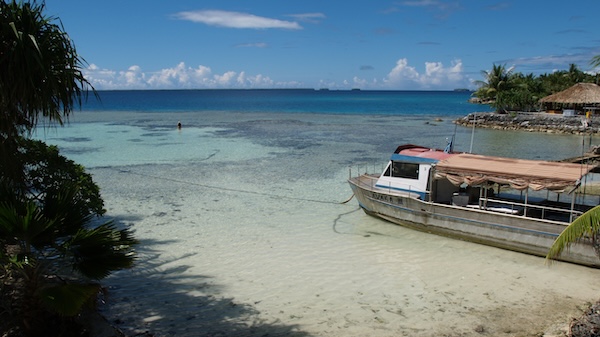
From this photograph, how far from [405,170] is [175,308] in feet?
28.1

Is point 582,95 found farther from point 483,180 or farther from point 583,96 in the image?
point 483,180

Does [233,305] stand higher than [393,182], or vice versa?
[393,182]

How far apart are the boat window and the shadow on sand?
7152 millimetres

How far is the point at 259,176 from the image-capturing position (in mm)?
22875

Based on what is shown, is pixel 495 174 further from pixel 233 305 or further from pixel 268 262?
pixel 233 305

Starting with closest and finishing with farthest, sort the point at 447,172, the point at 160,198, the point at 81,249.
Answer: the point at 81,249, the point at 447,172, the point at 160,198

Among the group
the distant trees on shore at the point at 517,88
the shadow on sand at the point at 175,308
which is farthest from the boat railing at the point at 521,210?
the distant trees on shore at the point at 517,88

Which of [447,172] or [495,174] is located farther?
[447,172]

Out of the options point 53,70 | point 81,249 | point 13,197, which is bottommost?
point 81,249

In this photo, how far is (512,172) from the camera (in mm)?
12336

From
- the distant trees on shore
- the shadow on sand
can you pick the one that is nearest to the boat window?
the shadow on sand

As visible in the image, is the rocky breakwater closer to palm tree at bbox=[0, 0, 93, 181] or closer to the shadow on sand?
the shadow on sand

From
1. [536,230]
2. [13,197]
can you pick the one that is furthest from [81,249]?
[536,230]

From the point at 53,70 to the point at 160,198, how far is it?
1190 centimetres
